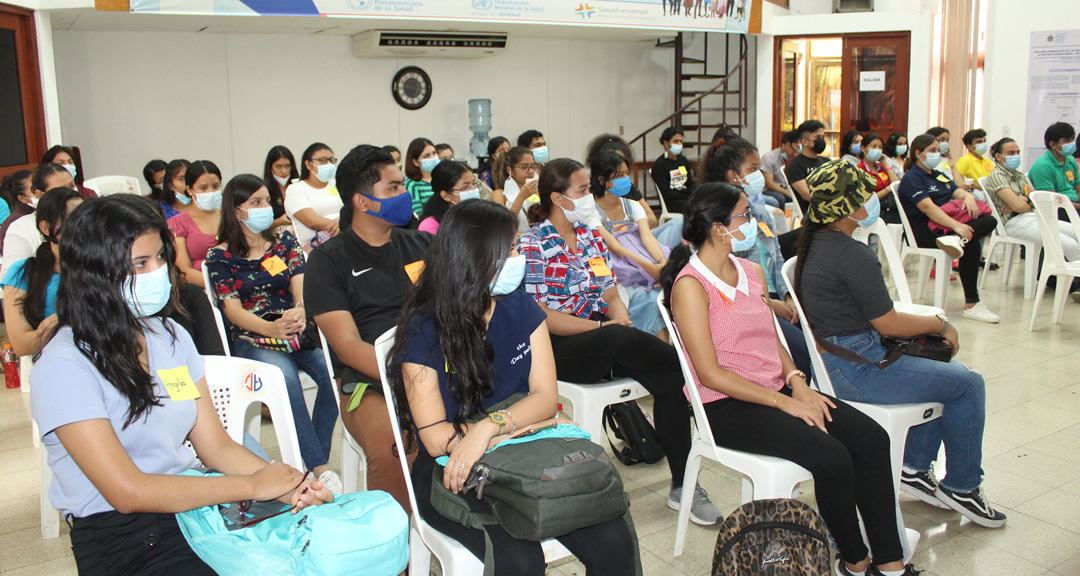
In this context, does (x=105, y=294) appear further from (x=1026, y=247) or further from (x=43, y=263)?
(x=1026, y=247)

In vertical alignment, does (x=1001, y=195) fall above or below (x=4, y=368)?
above

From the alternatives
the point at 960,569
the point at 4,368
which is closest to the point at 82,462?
the point at 960,569

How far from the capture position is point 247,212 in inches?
131

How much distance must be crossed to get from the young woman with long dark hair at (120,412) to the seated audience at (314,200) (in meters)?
3.12

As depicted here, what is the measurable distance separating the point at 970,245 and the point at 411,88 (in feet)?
21.2

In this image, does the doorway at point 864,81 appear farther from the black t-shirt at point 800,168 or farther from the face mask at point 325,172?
the face mask at point 325,172

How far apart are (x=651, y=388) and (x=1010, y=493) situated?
138cm

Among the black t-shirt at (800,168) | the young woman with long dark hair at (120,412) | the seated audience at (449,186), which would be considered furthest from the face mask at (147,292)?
the black t-shirt at (800,168)

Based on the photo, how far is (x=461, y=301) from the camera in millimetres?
2041

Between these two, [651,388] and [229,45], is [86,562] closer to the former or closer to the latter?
[651,388]

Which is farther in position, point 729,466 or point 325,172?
point 325,172

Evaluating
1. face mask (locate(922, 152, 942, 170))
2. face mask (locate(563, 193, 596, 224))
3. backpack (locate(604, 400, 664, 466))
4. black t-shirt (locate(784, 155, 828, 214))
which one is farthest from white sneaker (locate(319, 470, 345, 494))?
black t-shirt (locate(784, 155, 828, 214))

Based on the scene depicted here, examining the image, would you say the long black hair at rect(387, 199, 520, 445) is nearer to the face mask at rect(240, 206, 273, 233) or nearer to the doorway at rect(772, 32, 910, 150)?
the face mask at rect(240, 206, 273, 233)

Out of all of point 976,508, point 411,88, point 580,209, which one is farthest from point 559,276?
point 411,88
